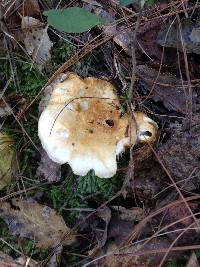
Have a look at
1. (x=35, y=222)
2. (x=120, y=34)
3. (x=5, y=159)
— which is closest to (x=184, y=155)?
(x=120, y=34)

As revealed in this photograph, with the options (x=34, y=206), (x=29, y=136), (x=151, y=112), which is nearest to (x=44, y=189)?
(x=34, y=206)

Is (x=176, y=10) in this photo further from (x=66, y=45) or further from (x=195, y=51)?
(x=66, y=45)

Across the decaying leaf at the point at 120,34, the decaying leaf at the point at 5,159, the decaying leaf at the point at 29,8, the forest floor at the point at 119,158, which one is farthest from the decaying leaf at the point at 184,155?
the decaying leaf at the point at 29,8

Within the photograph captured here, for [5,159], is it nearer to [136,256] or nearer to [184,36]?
[136,256]

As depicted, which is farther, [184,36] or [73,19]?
[184,36]

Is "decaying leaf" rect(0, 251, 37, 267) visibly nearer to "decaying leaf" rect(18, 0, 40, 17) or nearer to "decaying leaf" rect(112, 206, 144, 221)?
"decaying leaf" rect(112, 206, 144, 221)

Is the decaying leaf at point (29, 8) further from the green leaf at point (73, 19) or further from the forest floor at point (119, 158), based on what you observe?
the green leaf at point (73, 19)

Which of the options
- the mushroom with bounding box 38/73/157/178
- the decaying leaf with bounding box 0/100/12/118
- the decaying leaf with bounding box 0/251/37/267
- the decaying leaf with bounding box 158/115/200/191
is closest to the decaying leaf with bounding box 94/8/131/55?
the mushroom with bounding box 38/73/157/178
